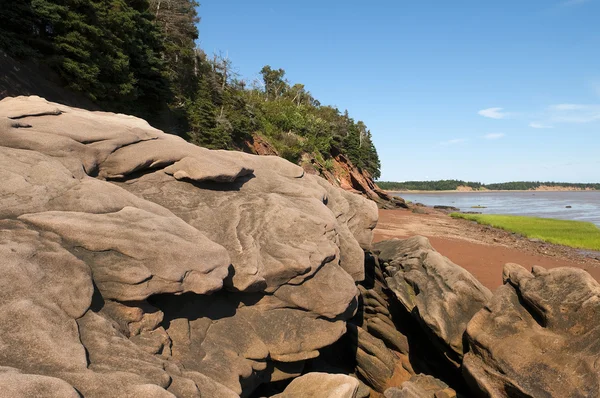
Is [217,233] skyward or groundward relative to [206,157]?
groundward

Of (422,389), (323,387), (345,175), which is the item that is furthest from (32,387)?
(345,175)

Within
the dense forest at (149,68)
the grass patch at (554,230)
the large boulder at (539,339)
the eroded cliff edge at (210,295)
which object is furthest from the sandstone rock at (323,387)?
the grass patch at (554,230)

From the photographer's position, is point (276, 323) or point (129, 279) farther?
point (276, 323)

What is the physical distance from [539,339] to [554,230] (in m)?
37.8

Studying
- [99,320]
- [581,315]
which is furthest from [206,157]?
[581,315]

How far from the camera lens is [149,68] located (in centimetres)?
2653

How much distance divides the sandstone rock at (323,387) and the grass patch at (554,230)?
33477 millimetres

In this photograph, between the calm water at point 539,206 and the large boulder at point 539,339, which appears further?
the calm water at point 539,206

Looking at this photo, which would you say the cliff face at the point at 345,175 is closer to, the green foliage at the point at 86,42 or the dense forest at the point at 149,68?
the dense forest at the point at 149,68

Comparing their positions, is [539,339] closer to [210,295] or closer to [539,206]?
[210,295]

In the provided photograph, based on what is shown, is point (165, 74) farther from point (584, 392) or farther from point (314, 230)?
point (584, 392)

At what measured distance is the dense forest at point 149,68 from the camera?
1930 centimetres

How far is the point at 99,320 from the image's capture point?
5207 mm

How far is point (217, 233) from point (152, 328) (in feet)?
8.09
